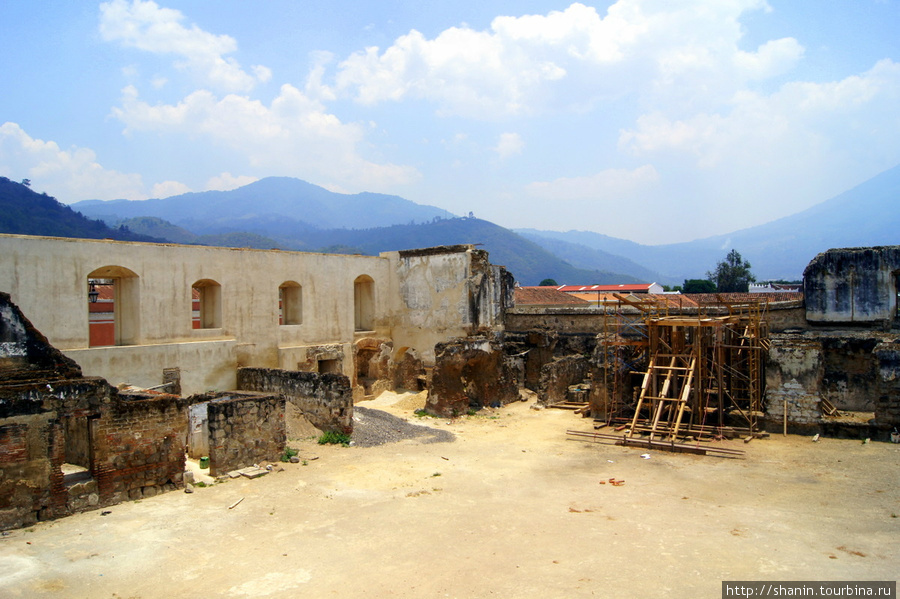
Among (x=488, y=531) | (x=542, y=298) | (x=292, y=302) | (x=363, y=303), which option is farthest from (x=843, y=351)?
(x=542, y=298)

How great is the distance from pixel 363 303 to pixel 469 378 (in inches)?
237

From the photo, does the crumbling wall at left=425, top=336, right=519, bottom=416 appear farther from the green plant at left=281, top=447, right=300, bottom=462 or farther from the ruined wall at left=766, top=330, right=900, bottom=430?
the ruined wall at left=766, top=330, right=900, bottom=430

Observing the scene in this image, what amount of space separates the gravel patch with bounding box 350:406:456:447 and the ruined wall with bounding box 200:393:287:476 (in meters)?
2.65

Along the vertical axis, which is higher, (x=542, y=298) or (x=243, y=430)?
(x=542, y=298)


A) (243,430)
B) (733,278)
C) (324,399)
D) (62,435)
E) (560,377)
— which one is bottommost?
(560,377)

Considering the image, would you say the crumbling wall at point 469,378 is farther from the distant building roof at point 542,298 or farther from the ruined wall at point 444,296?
the distant building roof at point 542,298

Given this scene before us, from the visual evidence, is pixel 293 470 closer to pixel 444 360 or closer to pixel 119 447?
pixel 119 447

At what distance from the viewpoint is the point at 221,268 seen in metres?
18.8

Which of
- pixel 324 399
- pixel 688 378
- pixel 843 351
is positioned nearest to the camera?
pixel 324 399

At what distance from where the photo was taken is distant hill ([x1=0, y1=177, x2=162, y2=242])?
8094 centimetres

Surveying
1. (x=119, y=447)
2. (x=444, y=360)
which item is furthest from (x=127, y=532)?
(x=444, y=360)

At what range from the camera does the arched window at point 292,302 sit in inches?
816

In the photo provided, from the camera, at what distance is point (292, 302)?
827 inches

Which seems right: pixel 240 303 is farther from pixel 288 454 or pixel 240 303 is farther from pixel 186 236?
pixel 186 236
